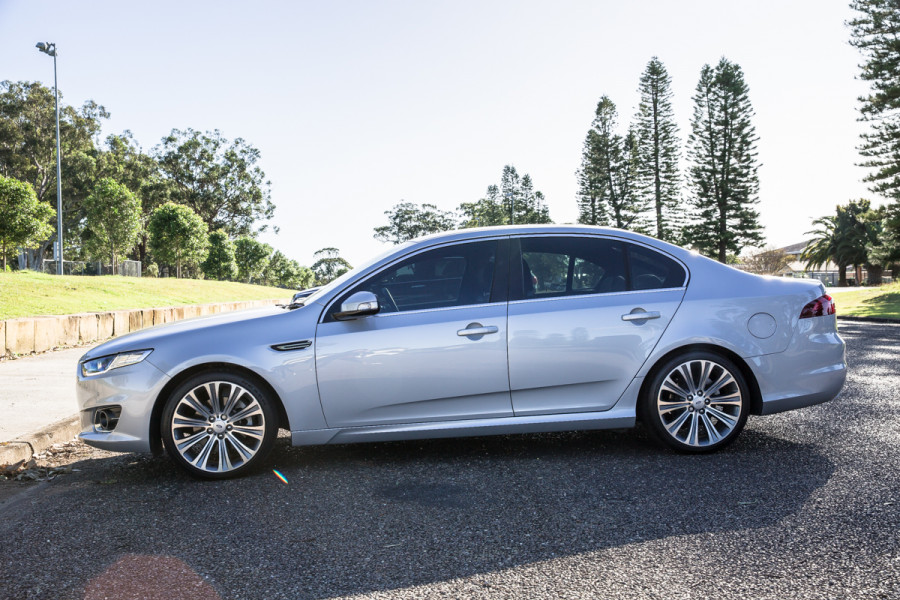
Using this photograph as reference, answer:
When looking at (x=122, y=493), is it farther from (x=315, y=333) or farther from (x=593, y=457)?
(x=593, y=457)

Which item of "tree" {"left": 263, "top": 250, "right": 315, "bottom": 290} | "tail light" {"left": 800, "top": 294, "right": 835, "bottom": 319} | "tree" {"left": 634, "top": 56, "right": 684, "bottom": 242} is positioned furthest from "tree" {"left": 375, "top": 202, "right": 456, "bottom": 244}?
"tail light" {"left": 800, "top": 294, "right": 835, "bottom": 319}

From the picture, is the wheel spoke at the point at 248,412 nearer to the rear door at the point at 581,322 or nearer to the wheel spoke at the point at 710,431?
the rear door at the point at 581,322

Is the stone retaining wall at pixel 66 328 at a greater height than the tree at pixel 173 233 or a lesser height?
lesser

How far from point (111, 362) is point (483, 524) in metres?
2.74

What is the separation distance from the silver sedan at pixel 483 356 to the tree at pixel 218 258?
170ft

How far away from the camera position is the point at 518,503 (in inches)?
155

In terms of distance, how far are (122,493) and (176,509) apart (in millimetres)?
613

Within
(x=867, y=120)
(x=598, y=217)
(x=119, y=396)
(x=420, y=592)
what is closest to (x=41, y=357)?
(x=119, y=396)

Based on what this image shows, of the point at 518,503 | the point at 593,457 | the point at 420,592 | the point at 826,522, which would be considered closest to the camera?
the point at 420,592

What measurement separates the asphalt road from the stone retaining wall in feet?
17.6

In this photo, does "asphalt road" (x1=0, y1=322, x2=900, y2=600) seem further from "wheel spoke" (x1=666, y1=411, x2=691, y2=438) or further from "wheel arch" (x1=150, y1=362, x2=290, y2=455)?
"wheel arch" (x1=150, y1=362, x2=290, y2=455)

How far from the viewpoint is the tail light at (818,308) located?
4.97 meters

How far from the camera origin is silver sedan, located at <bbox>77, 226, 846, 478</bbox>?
4594mm

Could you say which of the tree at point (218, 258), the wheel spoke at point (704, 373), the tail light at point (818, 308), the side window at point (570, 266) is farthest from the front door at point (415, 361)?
the tree at point (218, 258)
